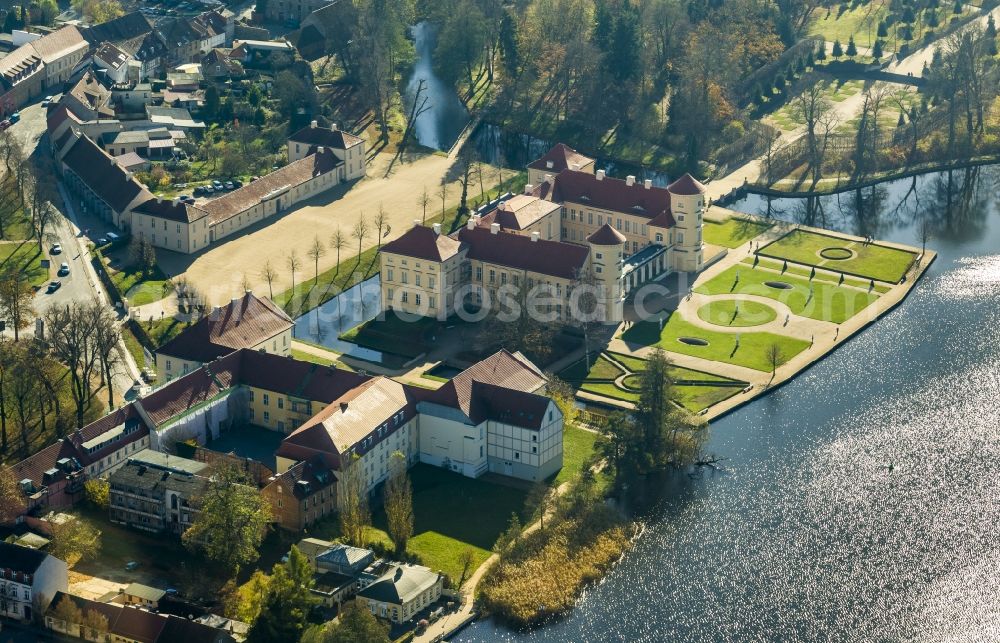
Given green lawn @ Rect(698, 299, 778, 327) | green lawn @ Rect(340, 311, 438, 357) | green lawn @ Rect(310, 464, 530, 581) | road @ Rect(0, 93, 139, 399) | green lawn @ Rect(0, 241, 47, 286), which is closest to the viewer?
green lawn @ Rect(310, 464, 530, 581)

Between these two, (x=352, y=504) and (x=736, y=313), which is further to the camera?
(x=736, y=313)

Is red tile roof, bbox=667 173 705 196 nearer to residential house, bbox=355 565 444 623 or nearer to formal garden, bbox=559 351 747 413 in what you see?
formal garden, bbox=559 351 747 413

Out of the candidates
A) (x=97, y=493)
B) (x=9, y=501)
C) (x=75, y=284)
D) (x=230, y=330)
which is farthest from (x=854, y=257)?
(x=9, y=501)

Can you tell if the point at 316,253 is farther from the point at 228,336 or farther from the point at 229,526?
the point at 229,526

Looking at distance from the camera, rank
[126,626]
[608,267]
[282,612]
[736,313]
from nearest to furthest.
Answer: [282,612] < [126,626] < [608,267] < [736,313]

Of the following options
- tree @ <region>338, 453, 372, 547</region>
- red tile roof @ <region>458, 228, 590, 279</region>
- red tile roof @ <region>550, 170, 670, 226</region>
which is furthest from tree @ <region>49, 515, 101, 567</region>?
red tile roof @ <region>550, 170, 670, 226</region>

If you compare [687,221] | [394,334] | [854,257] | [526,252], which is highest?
[526,252]

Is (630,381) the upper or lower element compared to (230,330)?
lower
